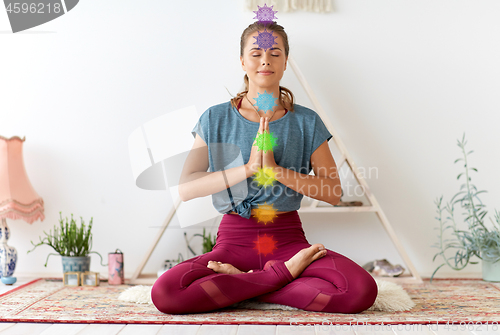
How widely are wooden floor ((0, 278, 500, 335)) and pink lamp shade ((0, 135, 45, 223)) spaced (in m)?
0.87

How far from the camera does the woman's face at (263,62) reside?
1633 millimetres

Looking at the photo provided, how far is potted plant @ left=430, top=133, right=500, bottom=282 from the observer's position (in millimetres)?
2072

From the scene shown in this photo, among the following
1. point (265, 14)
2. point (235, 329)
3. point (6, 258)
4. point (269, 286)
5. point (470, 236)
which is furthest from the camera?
point (470, 236)

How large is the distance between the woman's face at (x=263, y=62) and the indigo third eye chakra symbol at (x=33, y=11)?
1134mm

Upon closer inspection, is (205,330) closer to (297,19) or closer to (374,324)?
(374,324)

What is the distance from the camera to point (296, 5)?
2244 mm

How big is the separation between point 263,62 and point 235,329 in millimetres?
865

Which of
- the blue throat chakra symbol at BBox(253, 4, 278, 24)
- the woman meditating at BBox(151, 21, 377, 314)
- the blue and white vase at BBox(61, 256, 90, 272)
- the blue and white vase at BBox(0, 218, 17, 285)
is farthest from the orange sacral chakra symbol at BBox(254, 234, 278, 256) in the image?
the blue and white vase at BBox(0, 218, 17, 285)

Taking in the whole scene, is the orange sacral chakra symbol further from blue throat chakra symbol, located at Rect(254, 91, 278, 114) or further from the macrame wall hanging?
the macrame wall hanging

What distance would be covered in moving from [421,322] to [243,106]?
0.92m

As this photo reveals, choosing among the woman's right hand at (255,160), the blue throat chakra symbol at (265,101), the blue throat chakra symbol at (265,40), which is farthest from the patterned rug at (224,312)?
the blue throat chakra symbol at (265,40)

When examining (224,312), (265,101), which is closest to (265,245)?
(224,312)

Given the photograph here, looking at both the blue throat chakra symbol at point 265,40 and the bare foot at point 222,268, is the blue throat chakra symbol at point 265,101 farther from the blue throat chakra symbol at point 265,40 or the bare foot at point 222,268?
the bare foot at point 222,268

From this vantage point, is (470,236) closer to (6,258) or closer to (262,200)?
(262,200)
